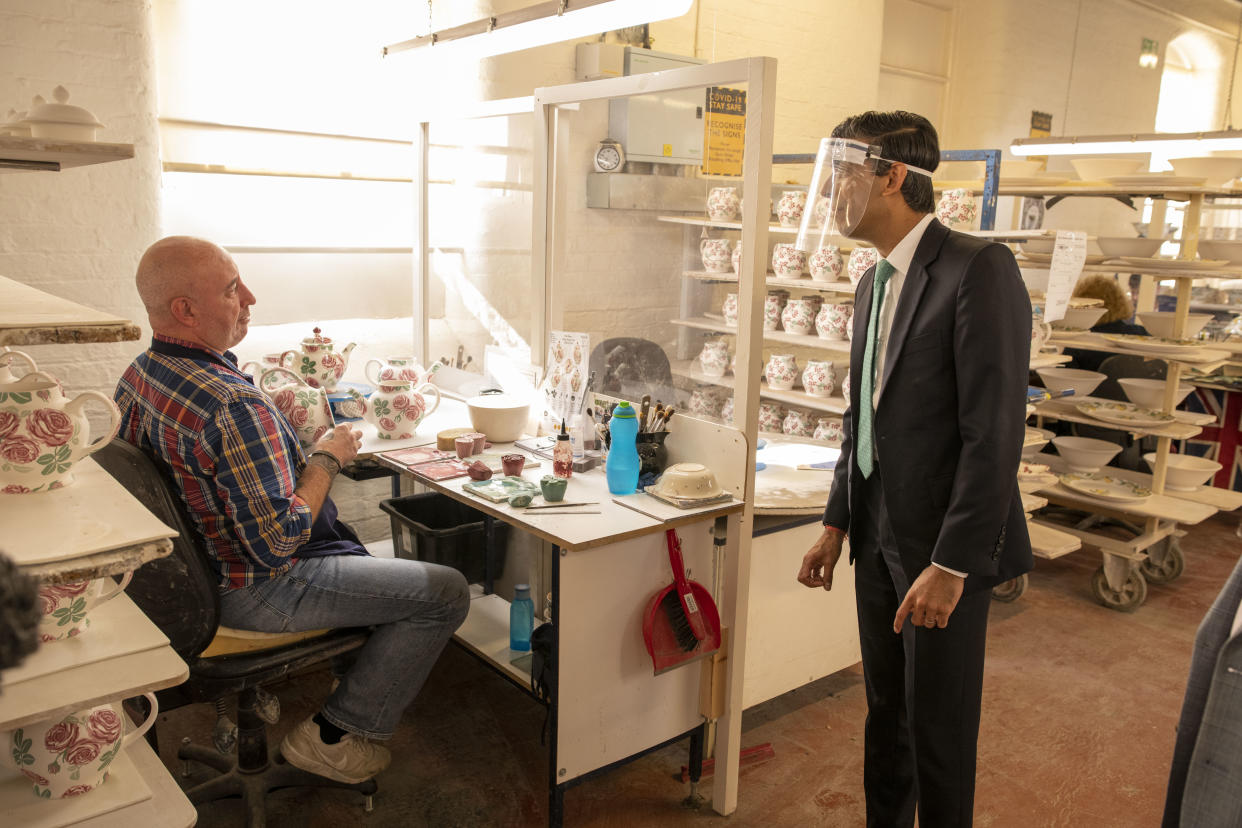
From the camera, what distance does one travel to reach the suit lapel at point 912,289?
186 centimetres

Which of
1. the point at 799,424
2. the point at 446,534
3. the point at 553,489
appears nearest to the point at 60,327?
the point at 553,489

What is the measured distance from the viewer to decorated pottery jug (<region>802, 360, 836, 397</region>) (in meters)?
4.15

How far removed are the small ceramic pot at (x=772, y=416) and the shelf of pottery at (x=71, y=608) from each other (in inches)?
130

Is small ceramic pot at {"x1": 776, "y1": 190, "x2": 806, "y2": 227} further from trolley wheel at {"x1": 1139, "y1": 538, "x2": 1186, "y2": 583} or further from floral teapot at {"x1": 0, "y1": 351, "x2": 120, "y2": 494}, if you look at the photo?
floral teapot at {"x1": 0, "y1": 351, "x2": 120, "y2": 494}

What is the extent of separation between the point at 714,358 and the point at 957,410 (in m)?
1.60

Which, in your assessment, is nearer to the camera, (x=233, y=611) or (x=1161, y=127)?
(x=233, y=611)

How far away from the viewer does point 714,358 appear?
3.38m

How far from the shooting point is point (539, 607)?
3.12 metres

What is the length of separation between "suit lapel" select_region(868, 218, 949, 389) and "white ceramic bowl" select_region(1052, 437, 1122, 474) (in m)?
2.99

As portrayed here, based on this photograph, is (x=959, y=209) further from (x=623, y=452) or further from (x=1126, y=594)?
(x=623, y=452)

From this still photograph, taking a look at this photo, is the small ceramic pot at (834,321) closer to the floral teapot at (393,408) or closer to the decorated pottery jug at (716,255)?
the decorated pottery jug at (716,255)

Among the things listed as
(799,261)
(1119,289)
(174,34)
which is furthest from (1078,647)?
(174,34)

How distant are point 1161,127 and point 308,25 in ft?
29.2

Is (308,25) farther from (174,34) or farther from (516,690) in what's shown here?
(516,690)
